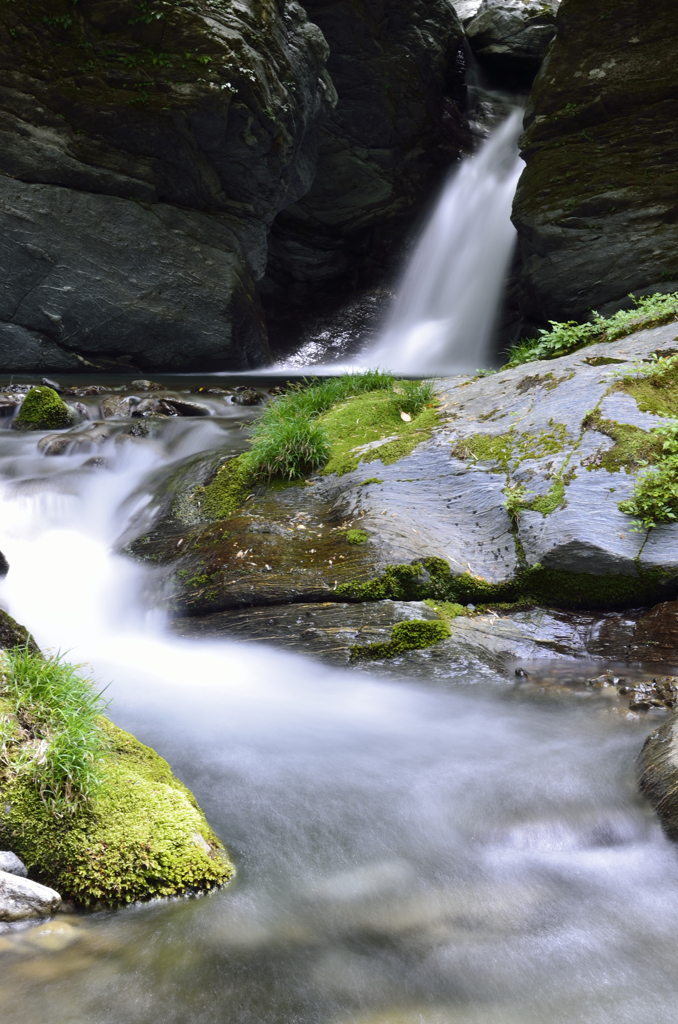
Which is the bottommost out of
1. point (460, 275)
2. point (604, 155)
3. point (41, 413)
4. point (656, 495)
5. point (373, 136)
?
point (41, 413)

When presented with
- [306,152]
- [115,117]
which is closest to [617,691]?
[115,117]

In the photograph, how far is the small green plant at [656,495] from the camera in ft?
14.5

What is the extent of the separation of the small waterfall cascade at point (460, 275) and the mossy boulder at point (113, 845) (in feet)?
46.7

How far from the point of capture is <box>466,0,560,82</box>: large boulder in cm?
1769

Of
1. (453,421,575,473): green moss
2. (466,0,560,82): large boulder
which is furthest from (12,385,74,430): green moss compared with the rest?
(466,0,560,82): large boulder

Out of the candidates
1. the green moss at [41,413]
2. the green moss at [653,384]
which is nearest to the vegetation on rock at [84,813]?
the green moss at [653,384]

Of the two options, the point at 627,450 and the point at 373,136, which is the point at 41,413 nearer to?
the point at 627,450

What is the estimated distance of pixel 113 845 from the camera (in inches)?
92.9

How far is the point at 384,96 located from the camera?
1673cm

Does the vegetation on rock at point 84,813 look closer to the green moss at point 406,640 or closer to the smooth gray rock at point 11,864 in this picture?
the smooth gray rock at point 11,864

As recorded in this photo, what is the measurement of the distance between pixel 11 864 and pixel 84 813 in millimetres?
273

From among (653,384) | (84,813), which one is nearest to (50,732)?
(84,813)

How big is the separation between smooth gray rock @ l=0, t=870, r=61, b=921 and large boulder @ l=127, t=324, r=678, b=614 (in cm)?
287

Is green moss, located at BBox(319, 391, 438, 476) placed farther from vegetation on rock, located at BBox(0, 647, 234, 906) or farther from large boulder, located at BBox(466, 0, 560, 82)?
large boulder, located at BBox(466, 0, 560, 82)
